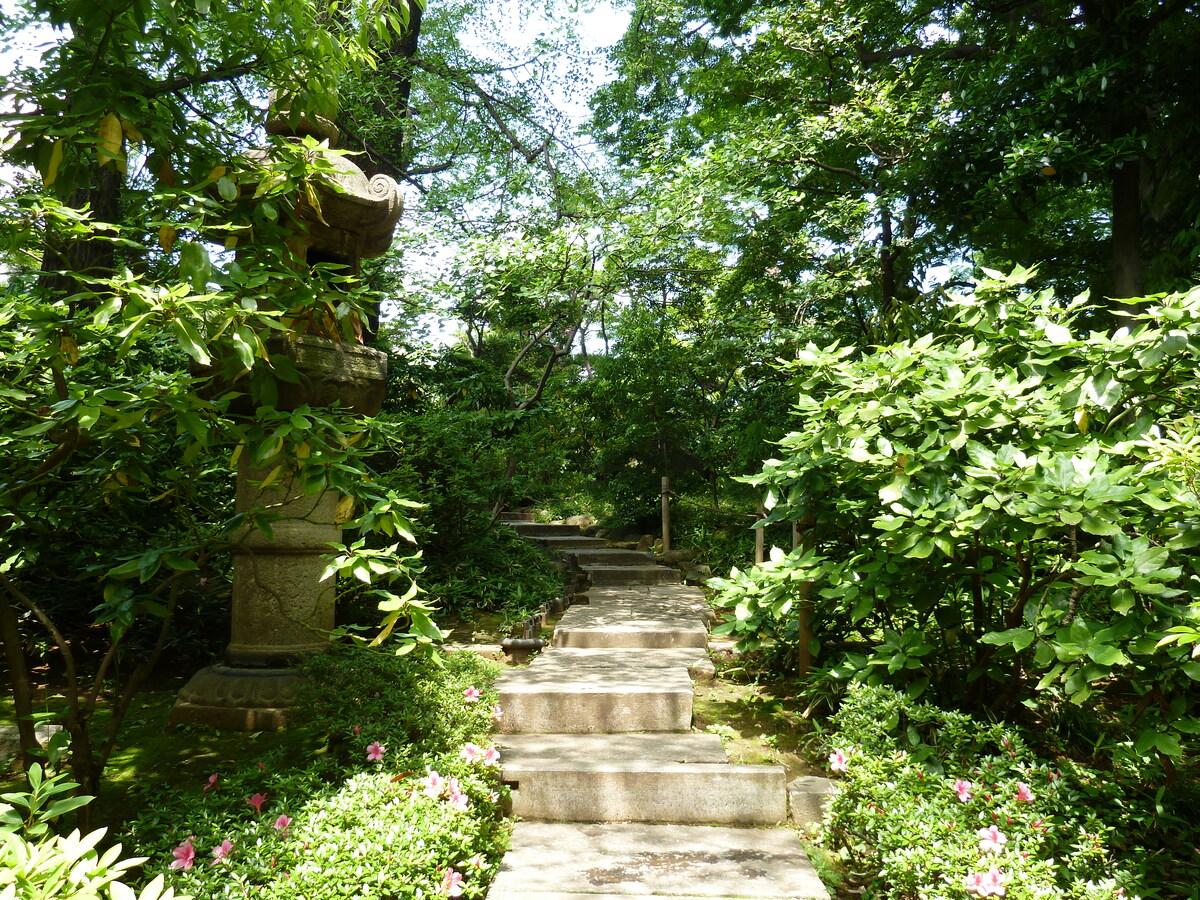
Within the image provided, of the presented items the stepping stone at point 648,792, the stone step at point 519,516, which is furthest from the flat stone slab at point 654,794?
the stone step at point 519,516

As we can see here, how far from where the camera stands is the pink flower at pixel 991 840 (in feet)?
7.65

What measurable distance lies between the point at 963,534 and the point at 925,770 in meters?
0.93

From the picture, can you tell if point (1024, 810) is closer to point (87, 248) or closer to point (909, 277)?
point (909, 277)

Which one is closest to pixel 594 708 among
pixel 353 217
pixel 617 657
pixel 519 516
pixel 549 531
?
pixel 617 657

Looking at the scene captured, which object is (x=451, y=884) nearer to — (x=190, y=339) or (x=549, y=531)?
(x=190, y=339)

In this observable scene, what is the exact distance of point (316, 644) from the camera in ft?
14.6

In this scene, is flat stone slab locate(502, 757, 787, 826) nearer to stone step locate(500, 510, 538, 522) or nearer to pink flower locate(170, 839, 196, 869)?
pink flower locate(170, 839, 196, 869)

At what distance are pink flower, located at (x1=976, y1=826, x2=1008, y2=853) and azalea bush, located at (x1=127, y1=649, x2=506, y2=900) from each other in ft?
5.52

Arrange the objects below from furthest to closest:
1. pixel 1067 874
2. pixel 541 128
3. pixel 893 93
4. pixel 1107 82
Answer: pixel 541 128 < pixel 893 93 < pixel 1107 82 < pixel 1067 874

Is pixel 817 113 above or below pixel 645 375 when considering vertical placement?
above

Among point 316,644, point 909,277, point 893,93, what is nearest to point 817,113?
point 893,93

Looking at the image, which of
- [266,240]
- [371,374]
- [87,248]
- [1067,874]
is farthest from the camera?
[87,248]

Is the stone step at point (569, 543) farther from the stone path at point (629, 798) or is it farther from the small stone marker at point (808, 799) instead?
the small stone marker at point (808, 799)

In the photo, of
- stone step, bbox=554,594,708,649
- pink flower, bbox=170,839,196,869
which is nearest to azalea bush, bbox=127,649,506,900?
pink flower, bbox=170,839,196,869
